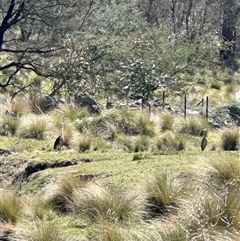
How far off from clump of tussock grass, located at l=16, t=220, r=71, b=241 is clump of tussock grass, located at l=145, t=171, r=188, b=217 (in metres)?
1.25

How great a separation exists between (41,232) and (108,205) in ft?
3.74

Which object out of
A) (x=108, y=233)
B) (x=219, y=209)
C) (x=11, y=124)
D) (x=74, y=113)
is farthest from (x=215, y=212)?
(x=74, y=113)

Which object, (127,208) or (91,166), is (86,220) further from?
(91,166)

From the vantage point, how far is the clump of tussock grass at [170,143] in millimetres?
13320

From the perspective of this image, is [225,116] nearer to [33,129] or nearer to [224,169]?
[33,129]

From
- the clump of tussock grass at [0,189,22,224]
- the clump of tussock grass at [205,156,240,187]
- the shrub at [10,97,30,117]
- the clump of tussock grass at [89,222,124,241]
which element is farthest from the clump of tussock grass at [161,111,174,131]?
the clump of tussock grass at [89,222,124,241]

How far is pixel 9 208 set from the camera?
8.49 meters

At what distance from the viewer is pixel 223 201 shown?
7348 millimetres

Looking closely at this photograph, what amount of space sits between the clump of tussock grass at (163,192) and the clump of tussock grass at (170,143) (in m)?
Answer: 4.60

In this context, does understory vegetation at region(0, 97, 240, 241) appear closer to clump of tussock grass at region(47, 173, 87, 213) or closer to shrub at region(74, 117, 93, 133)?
clump of tussock grass at region(47, 173, 87, 213)

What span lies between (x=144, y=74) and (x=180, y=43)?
8561mm

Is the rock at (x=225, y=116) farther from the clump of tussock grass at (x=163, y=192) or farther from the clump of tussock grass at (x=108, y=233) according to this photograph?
the clump of tussock grass at (x=108, y=233)

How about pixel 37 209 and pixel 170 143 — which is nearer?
pixel 37 209

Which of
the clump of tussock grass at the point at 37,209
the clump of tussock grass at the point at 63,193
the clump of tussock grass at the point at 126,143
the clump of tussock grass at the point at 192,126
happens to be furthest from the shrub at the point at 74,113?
the clump of tussock grass at the point at 37,209
